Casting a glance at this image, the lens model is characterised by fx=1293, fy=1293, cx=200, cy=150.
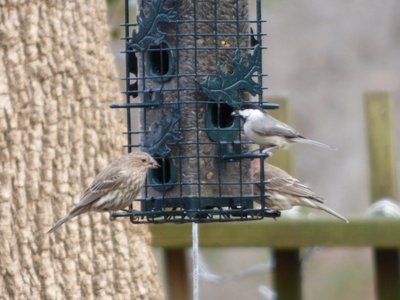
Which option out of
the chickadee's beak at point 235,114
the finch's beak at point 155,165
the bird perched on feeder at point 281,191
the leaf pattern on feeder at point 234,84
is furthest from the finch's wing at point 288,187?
the finch's beak at point 155,165

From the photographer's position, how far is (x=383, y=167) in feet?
31.5

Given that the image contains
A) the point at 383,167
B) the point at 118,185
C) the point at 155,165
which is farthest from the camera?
the point at 383,167

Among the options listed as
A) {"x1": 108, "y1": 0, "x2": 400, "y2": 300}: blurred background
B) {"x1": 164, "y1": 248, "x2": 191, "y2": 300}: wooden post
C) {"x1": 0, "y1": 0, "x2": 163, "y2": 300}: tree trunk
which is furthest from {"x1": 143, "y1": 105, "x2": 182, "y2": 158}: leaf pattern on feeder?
{"x1": 108, "y1": 0, "x2": 400, "y2": 300}: blurred background

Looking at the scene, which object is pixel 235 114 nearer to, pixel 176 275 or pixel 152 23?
pixel 152 23

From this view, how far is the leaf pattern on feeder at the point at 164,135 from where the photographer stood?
7680 millimetres

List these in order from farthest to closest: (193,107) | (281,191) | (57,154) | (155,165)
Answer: (57,154)
(281,191)
(193,107)
(155,165)

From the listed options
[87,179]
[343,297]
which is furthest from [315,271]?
[87,179]

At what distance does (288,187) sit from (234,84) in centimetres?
100

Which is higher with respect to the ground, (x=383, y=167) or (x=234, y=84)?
(x=234, y=84)

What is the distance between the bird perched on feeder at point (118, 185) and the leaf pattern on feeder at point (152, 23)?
67 cm

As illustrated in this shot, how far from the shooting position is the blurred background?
17344mm

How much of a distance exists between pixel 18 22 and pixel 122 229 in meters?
1.56

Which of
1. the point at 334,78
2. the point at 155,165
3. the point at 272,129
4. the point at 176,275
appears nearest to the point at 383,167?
the point at 176,275

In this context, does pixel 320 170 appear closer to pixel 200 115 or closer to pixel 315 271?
pixel 315 271
